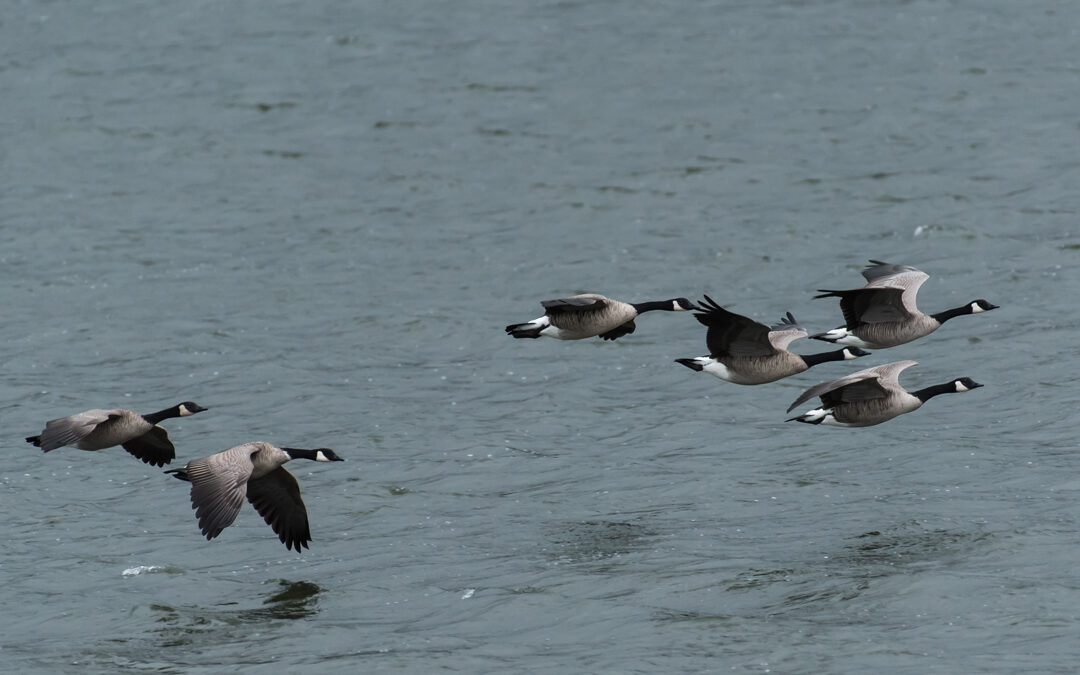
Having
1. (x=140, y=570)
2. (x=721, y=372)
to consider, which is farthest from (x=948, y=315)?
(x=140, y=570)

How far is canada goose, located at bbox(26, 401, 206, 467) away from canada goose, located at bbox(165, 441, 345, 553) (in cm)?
78

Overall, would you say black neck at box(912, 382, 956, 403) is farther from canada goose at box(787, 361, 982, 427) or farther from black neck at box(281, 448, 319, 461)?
black neck at box(281, 448, 319, 461)

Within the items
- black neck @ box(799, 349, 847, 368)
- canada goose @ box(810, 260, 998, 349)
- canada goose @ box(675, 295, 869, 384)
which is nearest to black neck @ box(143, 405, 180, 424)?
canada goose @ box(675, 295, 869, 384)

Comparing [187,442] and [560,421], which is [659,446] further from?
A: [187,442]

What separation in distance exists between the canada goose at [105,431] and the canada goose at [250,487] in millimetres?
780

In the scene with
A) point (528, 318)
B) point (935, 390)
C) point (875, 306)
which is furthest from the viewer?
point (528, 318)

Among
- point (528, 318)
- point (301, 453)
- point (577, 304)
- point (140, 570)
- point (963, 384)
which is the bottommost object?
point (528, 318)

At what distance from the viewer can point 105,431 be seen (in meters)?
19.3

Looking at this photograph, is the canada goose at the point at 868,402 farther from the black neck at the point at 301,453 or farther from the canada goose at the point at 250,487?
the canada goose at the point at 250,487

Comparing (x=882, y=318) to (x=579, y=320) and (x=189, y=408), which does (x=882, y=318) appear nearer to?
(x=579, y=320)

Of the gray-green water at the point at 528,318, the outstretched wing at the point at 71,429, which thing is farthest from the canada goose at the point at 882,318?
the outstretched wing at the point at 71,429

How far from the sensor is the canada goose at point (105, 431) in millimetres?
18875

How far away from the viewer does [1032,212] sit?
3325cm

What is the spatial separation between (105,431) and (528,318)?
1218cm
